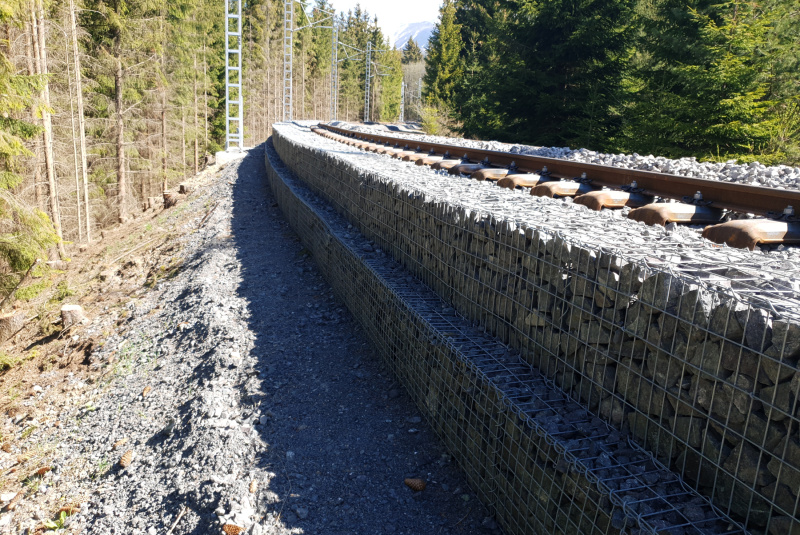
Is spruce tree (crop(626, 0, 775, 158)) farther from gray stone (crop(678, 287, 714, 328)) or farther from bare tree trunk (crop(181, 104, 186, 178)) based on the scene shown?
bare tree trunk (crop(181, 104, 186, 178))

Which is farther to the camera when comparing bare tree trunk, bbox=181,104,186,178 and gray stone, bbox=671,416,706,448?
bare tree trunk, bbox=181,104,186,178

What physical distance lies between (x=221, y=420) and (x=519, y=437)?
3.24 meters

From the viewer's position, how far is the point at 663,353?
261cm

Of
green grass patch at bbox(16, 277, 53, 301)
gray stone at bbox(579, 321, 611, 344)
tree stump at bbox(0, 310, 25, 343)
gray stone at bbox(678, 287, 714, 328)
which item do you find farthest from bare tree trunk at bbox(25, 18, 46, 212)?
gray stone at bbox(678, 287, 714, 328)

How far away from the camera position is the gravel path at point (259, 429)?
4125 mm

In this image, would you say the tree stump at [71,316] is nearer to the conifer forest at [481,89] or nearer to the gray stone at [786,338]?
the conifer forest at [481,89]

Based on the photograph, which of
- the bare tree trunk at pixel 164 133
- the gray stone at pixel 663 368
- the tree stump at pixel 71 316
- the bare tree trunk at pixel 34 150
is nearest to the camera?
the gray stone at pixel 663 368

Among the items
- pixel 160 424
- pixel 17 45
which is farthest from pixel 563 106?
pixel 17 45

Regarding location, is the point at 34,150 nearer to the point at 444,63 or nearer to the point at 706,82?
the point at 706,82

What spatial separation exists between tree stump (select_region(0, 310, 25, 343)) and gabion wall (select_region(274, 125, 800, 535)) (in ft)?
40.4

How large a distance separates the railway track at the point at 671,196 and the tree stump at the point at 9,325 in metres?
10.6

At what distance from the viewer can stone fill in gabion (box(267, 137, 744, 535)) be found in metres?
2.45

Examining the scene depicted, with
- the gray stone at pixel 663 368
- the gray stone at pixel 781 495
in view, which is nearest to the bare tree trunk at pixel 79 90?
the gray stone at pixel 663 368

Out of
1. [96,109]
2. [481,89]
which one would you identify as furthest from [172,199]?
[481,89]
